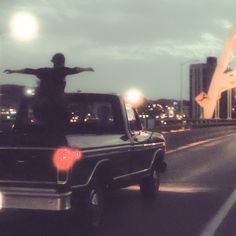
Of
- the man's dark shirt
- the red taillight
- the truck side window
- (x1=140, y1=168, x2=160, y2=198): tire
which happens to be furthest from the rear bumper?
(x1=140, y1=168, x2=160, y2=198): tire

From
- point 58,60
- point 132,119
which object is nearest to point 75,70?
point 58,60

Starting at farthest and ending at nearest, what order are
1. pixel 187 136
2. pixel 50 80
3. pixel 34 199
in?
1. pixel 187 136
2. pixel 50 80
3. pixel 34 199

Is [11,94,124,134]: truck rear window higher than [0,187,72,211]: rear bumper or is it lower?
higher

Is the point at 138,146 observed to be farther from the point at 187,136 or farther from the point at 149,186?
the point at 187,136

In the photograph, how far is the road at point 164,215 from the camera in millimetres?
7992

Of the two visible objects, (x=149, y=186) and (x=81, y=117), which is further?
(x=149, y=186)

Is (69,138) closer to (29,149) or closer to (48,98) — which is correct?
(29,149)

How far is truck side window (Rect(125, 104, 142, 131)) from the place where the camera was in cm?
975

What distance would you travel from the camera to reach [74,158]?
7.35 metres

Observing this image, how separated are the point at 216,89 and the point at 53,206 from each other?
77.6 meters

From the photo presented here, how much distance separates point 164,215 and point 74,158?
94.5 inches

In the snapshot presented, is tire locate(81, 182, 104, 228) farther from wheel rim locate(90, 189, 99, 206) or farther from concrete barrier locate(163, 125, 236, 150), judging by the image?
concrete barrier locate(163, 125, 236, 150)

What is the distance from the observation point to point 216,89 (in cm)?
8344

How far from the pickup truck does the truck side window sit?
3 centimetres
